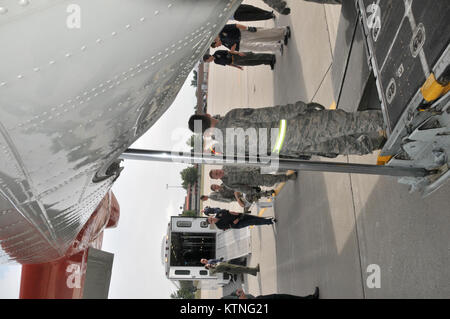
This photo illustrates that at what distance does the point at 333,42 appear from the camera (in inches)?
225

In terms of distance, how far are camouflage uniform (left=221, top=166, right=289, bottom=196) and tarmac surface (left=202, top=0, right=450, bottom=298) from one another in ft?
1.61

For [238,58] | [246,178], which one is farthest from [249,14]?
[246,178]

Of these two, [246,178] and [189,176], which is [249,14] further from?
[189,176]

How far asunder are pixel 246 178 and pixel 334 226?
2.13 m

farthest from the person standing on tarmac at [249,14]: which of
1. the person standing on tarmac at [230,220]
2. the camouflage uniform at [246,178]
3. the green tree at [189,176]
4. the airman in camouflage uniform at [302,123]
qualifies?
the green tree at [189,176]

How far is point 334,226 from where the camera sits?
4.98m

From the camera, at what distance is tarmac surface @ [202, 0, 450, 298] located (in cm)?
312

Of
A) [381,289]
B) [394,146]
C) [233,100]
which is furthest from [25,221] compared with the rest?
[233,100]

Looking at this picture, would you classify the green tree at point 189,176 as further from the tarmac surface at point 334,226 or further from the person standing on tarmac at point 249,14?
the person standing on tarmac at point 249,14

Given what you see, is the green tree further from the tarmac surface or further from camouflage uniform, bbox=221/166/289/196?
camouflage uniform, bbox=221/166/289/196

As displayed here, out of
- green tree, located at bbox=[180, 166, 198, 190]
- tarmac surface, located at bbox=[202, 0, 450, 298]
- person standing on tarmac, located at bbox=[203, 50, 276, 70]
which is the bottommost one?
tarmac surface, located at bbox=[202, 0, 450, 298]

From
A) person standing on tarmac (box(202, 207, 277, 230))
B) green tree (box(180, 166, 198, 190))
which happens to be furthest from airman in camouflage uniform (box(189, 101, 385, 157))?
green tree (box(180, 166, 198, 190))
